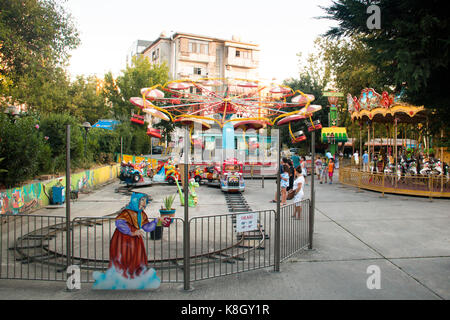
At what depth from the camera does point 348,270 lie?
19.2 feet

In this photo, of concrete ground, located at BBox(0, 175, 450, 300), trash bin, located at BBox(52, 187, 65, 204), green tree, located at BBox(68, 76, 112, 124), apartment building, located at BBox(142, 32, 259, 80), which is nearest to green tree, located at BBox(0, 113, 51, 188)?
trash bin, located at BBox(52, 187, 65, 204)

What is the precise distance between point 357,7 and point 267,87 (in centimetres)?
1105

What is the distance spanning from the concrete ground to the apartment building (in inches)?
1611

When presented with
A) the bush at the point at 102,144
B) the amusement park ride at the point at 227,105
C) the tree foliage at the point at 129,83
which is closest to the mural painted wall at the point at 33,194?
the amusement park ride at the point at 227,105

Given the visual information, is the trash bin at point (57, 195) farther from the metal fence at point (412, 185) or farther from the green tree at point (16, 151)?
the metal fence at point (412, 185)

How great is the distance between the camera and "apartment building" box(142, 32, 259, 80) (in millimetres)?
48906

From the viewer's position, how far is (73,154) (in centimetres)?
1658

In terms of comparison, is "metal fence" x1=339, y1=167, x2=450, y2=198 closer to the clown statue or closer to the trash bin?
the clown statue

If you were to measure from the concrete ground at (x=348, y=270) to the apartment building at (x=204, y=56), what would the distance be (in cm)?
4092

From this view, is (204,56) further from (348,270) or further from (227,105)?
(348,270)

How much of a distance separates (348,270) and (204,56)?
47677 millimetres

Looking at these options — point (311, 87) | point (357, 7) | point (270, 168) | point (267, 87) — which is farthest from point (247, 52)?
point (357, 7)

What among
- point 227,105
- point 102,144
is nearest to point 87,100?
point 102,144
